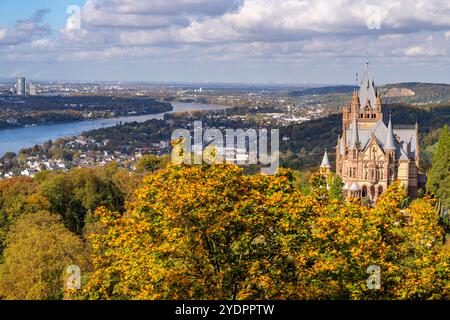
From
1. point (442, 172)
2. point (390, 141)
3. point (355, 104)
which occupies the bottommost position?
point (442, 172)

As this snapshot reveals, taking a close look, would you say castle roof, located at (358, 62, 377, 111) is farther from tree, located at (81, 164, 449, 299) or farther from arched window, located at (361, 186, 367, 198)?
tree, located at (81, 164, 449, 299)

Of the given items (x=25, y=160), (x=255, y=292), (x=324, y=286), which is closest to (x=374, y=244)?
(x=324, y=286)

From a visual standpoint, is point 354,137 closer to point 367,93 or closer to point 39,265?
point 367,93

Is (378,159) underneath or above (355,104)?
underneath

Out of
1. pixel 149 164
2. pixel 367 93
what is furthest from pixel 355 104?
pixel 149 164

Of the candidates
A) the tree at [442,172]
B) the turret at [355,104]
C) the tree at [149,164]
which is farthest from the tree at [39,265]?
the turret at [355,104]

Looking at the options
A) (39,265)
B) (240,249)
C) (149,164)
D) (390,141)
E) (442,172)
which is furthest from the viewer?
(149,164)
